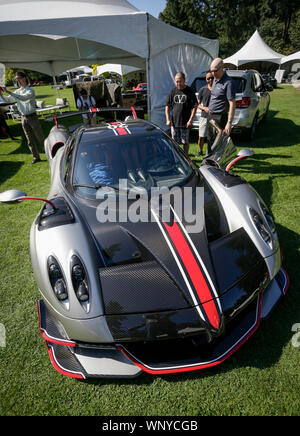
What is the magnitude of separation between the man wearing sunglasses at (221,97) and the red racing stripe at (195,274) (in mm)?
2963

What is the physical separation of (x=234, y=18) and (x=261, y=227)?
56869 mm

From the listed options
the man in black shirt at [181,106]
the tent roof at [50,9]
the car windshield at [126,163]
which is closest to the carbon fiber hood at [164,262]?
the car windshield at [126,163]

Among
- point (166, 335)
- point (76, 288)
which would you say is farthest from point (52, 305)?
point (166, 335)

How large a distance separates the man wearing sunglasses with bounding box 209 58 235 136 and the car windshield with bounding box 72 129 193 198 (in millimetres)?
1885

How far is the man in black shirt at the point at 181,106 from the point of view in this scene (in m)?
4.48

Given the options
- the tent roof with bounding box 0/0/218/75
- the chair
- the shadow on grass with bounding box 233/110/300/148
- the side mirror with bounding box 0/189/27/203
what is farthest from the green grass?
the chair

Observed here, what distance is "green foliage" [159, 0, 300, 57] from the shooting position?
39312 mm

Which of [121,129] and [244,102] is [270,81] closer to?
[244,102]

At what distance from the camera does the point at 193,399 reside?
5.01 feet

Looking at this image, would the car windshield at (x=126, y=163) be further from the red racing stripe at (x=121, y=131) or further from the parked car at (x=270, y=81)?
the parked car at (x=270, y=81)

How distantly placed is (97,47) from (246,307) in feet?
38.3

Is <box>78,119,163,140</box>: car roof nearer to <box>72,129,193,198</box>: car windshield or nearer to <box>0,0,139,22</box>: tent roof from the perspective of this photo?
<box>72,129,193,198</box>: car windshield

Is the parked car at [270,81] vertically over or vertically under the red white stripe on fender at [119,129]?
over

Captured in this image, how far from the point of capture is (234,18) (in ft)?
146
